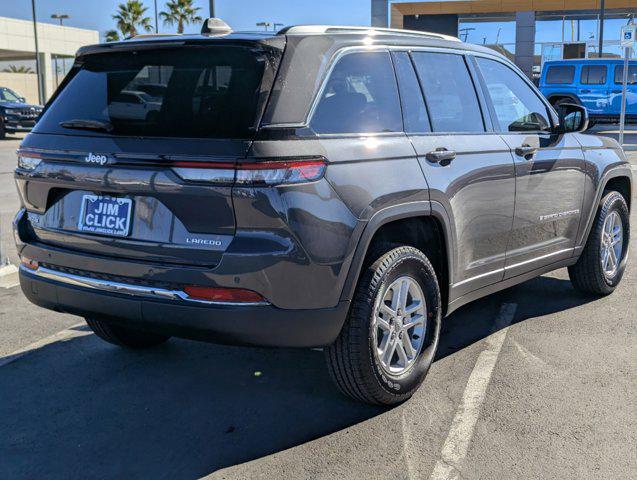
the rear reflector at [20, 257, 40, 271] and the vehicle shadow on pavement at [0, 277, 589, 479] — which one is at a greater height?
the rear reflector at [20, 257, 40, 271]

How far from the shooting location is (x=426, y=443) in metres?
3.40

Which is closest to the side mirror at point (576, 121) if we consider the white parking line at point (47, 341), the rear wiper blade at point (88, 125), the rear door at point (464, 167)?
the rear door at point (464, 167)

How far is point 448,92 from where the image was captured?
4.30 m

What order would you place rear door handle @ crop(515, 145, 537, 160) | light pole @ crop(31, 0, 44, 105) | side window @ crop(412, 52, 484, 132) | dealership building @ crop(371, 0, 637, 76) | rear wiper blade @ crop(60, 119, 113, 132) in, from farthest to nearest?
light pole @ crop(31, 0, 44, 105), dealership building @ crop(371, 0, 637, 76), rear door handle @ crop(515, 145, 537, 160), side window @ crop(412, 52, 484, 132), rear wiper blade @ crop(60, 119, 113, 132)

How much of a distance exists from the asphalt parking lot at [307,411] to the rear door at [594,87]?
23.2m

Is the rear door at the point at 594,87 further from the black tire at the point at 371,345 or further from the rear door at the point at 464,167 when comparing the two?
the black tire at the point at 371,345

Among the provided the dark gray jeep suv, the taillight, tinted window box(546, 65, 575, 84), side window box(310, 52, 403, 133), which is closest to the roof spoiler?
the dark gray jeep suv

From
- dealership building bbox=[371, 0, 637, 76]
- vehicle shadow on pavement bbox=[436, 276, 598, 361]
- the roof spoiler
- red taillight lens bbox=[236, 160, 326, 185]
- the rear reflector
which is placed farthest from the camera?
dealership building bbox=[371, 0, 637, 76]

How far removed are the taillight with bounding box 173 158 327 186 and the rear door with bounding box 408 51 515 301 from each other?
0.86m

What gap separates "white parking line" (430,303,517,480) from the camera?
3188mm

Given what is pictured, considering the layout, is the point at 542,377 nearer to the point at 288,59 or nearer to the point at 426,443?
the point at 426,443

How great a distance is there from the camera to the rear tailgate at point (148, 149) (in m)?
3.18

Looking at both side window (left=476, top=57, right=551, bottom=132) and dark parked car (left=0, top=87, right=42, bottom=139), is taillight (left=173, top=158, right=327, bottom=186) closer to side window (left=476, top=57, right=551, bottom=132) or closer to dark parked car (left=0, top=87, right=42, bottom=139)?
side window (left=476, top=57, right=551, bottom=132)

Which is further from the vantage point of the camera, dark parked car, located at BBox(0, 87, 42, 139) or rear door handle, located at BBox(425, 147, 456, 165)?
dark parked car, located at BBox(0, 87, 42, 139)
